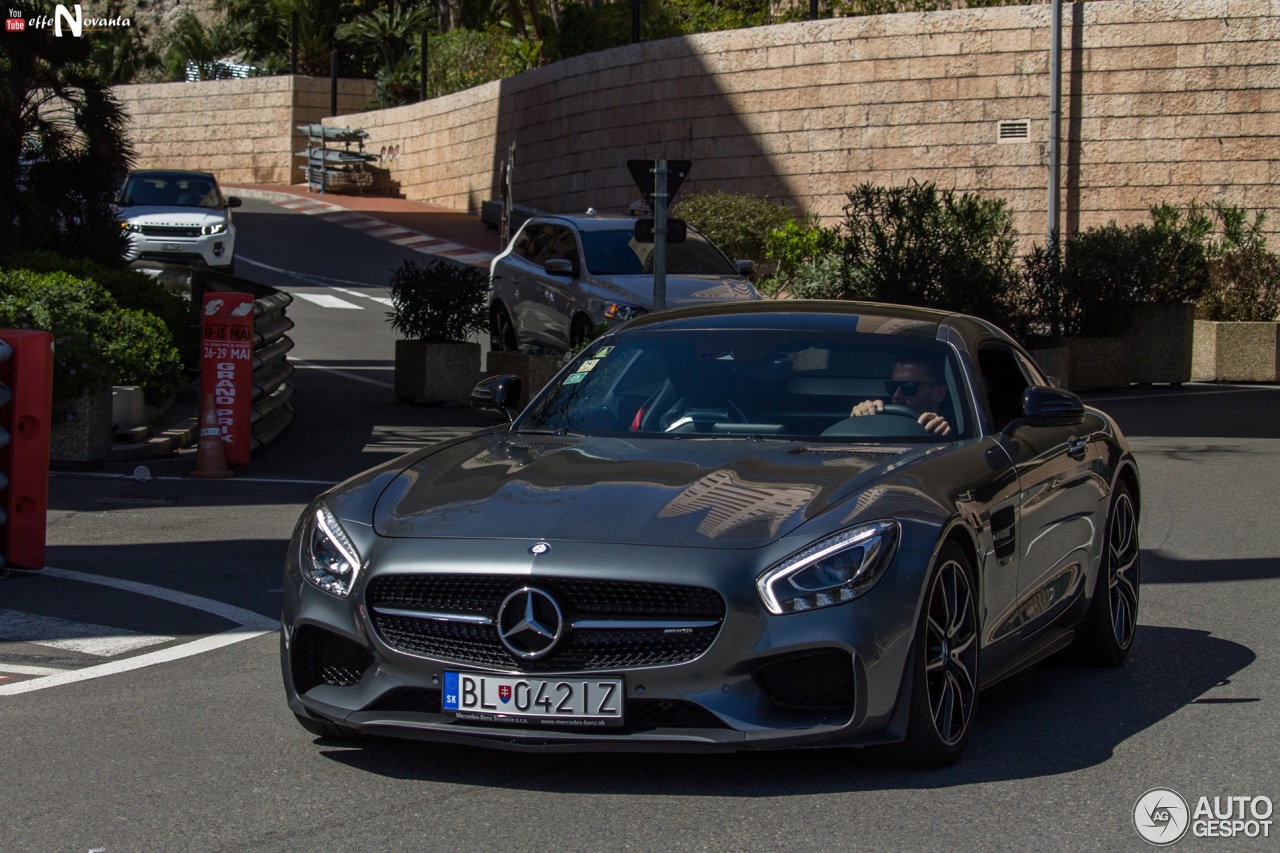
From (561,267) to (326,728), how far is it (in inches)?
516

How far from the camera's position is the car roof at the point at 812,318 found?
21.8ft

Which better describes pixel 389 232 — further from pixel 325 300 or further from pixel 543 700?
pixel 543 700

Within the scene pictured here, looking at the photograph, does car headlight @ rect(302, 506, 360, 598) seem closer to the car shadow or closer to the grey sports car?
the grey sports car

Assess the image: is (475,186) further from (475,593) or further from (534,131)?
(475,593)

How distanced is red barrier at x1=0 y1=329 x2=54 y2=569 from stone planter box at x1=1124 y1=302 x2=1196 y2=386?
15.7 metres

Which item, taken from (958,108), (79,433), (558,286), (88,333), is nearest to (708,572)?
(79,433)

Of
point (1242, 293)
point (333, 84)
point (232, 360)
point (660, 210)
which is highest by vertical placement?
point (333, 84)

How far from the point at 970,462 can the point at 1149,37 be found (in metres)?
24.7

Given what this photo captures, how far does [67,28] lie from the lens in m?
16.4

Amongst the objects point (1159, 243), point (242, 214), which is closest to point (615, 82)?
point (242, 214)

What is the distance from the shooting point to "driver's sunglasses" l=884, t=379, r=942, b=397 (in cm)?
639

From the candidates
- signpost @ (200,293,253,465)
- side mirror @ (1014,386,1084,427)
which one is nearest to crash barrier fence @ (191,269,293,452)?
signpost @ (200,293,253,465)

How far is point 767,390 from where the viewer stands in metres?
6.39

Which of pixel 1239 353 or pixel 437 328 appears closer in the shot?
pixel 437 328
